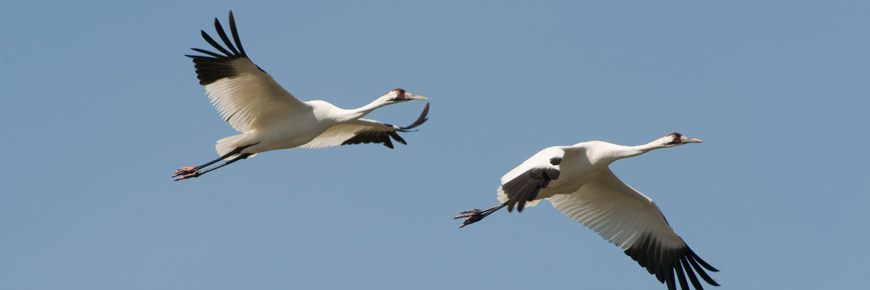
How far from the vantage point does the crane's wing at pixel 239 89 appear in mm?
14648

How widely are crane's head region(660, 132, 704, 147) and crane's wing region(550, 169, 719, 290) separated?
3.86 feet

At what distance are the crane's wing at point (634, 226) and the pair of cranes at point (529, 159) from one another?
17 millimetres

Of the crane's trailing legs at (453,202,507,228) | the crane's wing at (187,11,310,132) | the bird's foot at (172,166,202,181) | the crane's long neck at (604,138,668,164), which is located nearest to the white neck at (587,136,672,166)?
the crane's long neck at (604,138,668,164)

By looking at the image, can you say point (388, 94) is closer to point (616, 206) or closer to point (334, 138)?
point (334, 138)

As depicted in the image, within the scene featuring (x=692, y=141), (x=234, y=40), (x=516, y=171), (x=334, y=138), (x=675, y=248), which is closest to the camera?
(x=516, y=171)

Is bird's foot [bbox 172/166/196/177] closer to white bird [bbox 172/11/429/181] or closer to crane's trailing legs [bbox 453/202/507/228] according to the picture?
white bird [bbox 172/11/429/181]

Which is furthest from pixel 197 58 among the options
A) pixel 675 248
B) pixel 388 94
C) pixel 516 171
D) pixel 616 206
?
pixel 675 248

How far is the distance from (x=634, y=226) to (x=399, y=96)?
461 cm

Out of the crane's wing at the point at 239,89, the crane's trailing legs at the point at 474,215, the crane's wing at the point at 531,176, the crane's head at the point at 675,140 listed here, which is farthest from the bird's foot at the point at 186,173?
the crane's head at the point at 675,140

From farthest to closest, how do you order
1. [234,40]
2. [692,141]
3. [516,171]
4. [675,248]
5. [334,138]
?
[334,138]
[675,248]
[692,141]
[234,40]
[516,171]

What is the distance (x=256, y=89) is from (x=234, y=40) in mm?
1126

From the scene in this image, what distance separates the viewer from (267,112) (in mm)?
15672

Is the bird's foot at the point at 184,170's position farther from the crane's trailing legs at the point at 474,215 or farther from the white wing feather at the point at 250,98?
the crane's trailing legs at the point at 474,215

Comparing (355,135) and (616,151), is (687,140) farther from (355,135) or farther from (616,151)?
(355,135)
